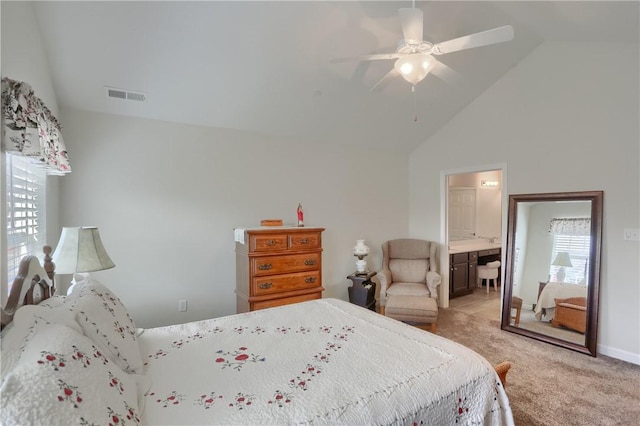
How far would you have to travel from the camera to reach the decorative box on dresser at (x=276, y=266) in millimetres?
3115

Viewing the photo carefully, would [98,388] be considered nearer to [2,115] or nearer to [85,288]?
[85,288]

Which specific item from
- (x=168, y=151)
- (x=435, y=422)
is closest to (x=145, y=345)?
(x=435, y=422)

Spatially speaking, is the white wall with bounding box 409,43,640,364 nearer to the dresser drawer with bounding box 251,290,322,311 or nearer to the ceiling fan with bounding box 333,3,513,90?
the ceiling fan with bounding box 333,3,513,90

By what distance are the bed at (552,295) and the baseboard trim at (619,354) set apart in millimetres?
472

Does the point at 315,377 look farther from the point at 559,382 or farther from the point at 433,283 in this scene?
the point at 433,283

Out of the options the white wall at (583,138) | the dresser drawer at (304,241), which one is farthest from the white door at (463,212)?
the dresser drawer at (304,241)

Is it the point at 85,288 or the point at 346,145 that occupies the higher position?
the point at 346,145

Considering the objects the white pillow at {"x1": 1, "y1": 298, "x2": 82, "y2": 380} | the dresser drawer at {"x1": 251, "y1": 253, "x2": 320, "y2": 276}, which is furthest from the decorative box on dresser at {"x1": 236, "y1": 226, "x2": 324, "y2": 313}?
the white pillow at {"x1": 1, "y1": 298, "x2": 82, "y2": 380}

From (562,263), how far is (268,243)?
10.3 feet

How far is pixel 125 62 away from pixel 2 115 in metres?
1.45

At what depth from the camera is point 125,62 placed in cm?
255

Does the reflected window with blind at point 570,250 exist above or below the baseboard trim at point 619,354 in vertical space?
above

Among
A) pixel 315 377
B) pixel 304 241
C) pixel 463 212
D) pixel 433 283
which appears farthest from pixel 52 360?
pixel 463 212

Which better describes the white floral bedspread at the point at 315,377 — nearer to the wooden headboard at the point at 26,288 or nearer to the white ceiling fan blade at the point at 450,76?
the wooden headboard at the point at 26,288
